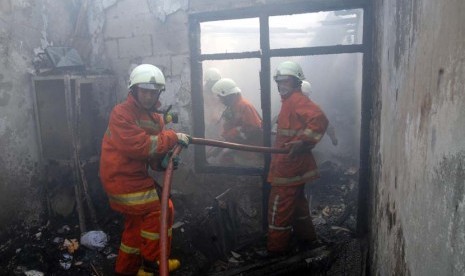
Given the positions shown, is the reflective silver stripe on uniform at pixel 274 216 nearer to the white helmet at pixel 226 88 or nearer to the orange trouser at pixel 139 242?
the orange trouser at pixel 139 242

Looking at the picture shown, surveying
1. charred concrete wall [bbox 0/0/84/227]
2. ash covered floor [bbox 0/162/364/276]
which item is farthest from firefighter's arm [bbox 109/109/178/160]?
charred concrete wall [bbox 0/0/84/227]

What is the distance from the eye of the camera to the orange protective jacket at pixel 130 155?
3.29 metres

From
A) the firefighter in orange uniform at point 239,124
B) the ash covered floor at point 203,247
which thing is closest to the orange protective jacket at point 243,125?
the firefighter in orange uniform at point 239,124

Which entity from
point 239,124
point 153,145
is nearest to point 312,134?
point 153,145

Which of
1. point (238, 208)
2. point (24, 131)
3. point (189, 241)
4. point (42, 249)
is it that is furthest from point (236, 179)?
point (24, 131)

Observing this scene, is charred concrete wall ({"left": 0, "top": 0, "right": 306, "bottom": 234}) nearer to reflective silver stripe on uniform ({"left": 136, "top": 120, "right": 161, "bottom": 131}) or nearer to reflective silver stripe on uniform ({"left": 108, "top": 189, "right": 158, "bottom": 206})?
reflective silver stripe on uniform ({"left": 136, "top": 120, "right": 161, "bottom": 131})

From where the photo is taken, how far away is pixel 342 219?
4.96 meters

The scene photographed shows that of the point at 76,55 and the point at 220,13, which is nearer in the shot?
the point at 220,13

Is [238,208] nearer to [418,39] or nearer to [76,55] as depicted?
[76,55]

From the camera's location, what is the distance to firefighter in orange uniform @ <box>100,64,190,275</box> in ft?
10.9

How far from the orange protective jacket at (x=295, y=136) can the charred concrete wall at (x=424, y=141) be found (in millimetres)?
1125

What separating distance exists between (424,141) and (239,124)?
4.10 m

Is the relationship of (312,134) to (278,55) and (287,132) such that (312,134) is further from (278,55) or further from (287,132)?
(278,55)

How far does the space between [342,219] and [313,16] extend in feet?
47.0
